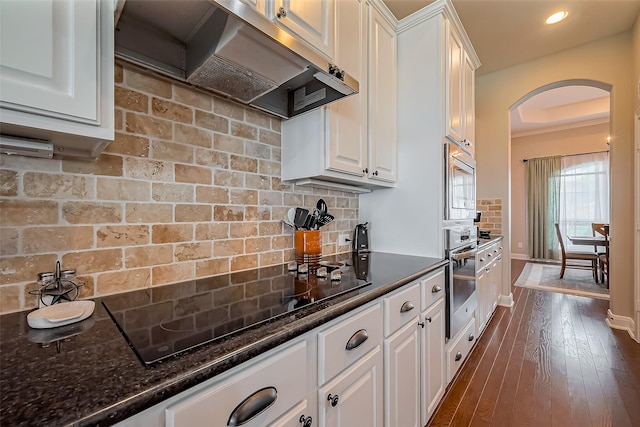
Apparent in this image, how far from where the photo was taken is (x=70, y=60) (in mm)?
668

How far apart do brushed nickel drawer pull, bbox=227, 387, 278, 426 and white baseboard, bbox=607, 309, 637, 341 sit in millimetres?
3623

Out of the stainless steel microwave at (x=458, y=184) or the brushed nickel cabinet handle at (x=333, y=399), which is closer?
the brushed nickel cabinet handle at (x=333, y=399)

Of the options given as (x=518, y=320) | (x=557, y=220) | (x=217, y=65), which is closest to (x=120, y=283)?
(x=217, y=65)

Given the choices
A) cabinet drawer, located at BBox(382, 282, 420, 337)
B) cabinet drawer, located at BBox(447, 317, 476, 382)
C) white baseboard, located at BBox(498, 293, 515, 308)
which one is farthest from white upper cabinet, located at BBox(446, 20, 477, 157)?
white baseboard, located at BBox(498, 293, 515, 308)

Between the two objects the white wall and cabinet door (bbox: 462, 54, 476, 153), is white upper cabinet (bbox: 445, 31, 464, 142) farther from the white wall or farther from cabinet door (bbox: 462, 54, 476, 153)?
the white wall

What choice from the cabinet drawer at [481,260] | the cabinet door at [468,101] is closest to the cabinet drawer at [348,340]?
the cabinet drawer at [481,260]

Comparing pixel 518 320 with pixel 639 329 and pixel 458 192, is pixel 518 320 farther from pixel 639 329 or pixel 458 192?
pixel 458 192

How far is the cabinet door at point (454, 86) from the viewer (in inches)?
78.1

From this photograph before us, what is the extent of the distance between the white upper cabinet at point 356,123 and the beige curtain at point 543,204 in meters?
6.47

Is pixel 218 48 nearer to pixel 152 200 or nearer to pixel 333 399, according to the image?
pixel 152 200

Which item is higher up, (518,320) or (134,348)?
(134,348)

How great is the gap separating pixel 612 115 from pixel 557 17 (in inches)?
46.0

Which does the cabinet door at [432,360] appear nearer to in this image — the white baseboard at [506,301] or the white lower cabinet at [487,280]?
the white lower cabinet at [487,280]

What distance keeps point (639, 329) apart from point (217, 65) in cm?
382
